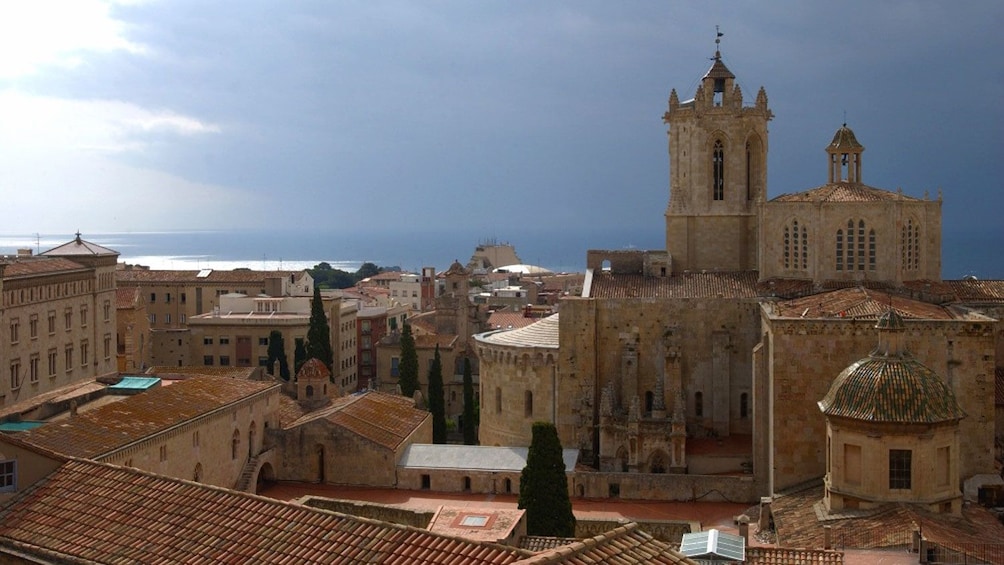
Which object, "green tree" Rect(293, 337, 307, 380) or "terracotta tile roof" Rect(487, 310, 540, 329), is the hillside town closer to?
"green tree" Rect(293, 337, 307, 380)

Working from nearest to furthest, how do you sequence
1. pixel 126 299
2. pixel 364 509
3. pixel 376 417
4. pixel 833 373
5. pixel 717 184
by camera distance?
pixel 833 373, pixel 364 509, pixel 376 417, pixel 717 184, pixel 126 299

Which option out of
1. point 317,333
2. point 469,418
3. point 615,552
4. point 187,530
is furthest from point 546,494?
point 317,333

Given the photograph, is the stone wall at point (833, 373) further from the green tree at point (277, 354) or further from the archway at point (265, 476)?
the green tree at point (277, 354)

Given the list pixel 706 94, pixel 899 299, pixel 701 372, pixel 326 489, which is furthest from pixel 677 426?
pixel 706 94

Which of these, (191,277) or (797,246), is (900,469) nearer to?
(797,246)

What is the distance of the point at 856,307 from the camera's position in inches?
1240

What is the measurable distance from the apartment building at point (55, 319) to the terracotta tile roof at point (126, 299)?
12.0 metres

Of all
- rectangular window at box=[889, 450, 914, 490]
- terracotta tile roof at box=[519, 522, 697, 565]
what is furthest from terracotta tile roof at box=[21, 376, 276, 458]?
rectangular window at box=[889, 450, 914, 490]

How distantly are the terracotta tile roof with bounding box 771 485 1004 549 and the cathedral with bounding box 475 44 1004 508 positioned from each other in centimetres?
410

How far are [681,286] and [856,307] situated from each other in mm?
8361

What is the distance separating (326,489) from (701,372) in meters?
13.7

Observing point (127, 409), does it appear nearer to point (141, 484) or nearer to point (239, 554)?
point (141, 484)

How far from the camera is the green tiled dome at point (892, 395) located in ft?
81.7

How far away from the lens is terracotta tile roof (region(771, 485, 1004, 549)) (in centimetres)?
2256
